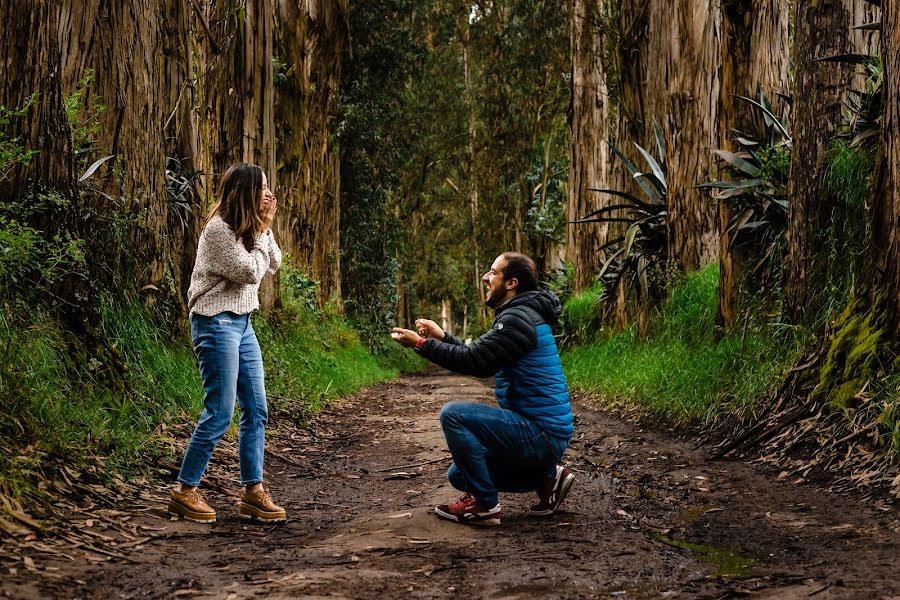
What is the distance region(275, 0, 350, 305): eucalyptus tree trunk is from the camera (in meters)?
16.4

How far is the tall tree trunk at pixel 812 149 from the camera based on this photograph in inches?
268

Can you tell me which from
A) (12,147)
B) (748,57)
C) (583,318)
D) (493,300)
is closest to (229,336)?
(493,300)

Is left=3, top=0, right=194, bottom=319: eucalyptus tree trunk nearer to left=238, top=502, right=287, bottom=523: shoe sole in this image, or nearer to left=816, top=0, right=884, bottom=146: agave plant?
left=238, top=502, right=287, bottom=523: shoe sole

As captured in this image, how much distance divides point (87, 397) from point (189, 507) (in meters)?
1.18

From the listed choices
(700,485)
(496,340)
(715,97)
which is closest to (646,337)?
(715,97)

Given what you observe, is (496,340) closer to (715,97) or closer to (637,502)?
(637,502)

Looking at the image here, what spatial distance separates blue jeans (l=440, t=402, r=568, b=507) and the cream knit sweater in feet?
3.99

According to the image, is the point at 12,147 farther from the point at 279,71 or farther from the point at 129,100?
the point at 279,71

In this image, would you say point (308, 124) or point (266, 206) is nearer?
point (266, 206)

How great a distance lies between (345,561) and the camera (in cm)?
377

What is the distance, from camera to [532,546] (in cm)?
405

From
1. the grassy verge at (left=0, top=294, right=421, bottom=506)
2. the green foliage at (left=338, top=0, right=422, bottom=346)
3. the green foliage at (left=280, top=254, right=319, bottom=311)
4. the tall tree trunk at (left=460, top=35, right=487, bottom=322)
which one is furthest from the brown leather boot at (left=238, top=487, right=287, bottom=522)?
the tall tree trunk at (left=460, top=35, right=487, bottom=322)

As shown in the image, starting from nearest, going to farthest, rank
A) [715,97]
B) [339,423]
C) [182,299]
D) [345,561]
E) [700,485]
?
[345,561]
[700,485]
[182,299]
[339,423]
[715,97]

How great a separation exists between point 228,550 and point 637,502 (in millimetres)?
2372
